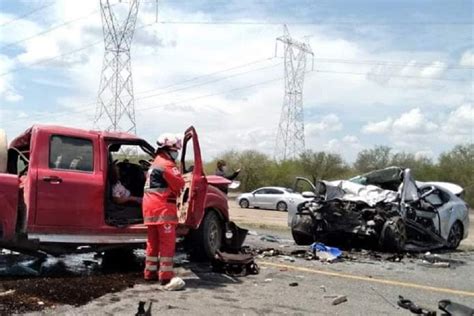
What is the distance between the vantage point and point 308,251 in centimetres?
1032

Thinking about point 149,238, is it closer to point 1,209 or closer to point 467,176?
point 1,209

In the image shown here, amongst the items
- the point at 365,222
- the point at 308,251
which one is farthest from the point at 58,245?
the point at 365,222

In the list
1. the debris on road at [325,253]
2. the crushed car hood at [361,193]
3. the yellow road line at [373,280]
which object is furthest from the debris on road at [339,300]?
the crushed car hood at [361,193]

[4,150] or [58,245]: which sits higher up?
[4,150]

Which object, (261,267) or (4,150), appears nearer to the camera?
(4,150)

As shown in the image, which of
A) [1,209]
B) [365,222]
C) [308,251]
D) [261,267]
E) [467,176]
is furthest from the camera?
[467,176]

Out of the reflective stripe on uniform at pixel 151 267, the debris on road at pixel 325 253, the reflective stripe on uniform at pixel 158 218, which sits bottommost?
the debris on road at pixel 325 253

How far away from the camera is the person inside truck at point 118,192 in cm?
783

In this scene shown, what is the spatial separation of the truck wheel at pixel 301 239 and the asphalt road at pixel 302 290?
1.62 m

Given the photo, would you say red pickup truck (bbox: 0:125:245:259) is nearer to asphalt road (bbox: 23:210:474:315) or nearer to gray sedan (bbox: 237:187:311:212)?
asphalt road (bbox: 23:210:474:315)

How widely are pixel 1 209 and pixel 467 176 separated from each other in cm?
4033

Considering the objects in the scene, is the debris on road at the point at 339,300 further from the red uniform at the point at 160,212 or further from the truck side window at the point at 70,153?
the truck side window at the point at 70,153

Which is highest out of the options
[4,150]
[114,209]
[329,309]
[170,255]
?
[4,150]

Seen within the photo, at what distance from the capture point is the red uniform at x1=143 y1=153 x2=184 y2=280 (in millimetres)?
6961
